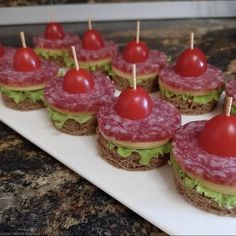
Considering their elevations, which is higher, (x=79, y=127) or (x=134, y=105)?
(x=134, y=105)

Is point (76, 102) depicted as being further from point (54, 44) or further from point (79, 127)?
point (54, 44)

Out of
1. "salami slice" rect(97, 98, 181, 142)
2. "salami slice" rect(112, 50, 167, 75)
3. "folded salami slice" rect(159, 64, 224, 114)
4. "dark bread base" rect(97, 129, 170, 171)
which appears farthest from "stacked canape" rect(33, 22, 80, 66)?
"dark bread base" rect(97, 129, 170, 171)

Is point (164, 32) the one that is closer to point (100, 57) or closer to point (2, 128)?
point (100, 57)

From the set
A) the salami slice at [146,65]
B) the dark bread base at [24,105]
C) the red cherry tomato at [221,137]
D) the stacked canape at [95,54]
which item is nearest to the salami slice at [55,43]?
the stacked canape at [95,54]

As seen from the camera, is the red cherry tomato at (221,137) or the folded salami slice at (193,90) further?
the folded salami slice at (193,90)

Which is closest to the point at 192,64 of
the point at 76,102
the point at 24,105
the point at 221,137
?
the point at 76,102

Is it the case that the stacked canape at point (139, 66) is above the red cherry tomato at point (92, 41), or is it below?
below

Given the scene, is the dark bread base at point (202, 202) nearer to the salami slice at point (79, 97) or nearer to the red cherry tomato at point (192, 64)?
the salami slice at point (79, 97)

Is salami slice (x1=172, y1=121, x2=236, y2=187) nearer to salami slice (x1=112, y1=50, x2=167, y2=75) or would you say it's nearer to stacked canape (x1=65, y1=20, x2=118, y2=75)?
salami slice (x1=112, y1=50, x2=167, y2=75)
